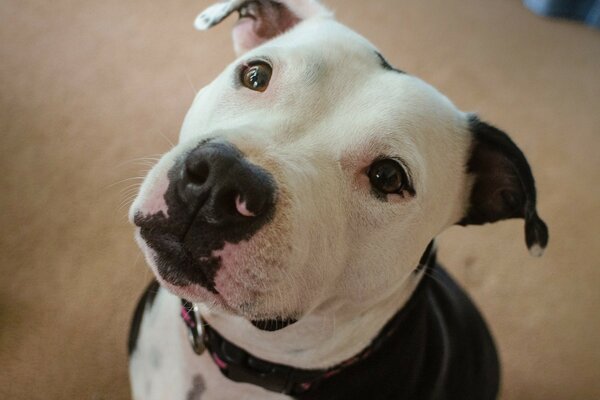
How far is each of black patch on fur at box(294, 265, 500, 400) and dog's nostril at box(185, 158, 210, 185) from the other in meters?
0.65

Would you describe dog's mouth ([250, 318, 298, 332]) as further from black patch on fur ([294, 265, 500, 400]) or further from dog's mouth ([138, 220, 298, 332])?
black patch on fur ([294, 265, 500, 400])

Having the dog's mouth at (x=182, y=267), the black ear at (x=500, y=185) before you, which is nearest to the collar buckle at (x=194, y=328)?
the dog's mouth at (x=182, y=267)

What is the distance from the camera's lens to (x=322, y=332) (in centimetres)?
119

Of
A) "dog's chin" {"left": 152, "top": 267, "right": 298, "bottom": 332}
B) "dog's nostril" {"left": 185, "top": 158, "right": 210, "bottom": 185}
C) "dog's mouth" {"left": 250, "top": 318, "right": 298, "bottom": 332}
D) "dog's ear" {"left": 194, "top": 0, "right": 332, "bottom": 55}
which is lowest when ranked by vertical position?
"dog's mouth" {"left": 250, "top": 318, "right": 298, "bottom": 332}

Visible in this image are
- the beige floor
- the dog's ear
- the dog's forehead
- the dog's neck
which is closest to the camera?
the dog's forehead

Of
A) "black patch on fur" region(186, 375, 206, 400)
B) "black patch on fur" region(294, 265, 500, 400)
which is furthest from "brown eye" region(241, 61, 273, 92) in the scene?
"black patch on fur" region(186, 375, 206, 400)

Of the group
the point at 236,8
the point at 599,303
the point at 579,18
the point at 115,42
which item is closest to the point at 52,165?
the point at 115,42

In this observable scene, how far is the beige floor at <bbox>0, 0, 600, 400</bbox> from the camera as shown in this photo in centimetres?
204

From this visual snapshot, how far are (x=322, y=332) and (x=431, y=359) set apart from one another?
380 mm

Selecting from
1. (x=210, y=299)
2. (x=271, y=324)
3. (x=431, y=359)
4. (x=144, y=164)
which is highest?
(x=210, y=299)

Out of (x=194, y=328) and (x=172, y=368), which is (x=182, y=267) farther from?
(x=172, y=368)

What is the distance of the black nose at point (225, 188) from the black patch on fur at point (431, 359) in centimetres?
59

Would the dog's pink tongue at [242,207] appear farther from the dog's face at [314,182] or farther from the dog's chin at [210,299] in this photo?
the dog's chin at [210,299]

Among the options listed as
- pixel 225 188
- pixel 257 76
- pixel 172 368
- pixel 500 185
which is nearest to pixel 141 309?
pixel 172 368
